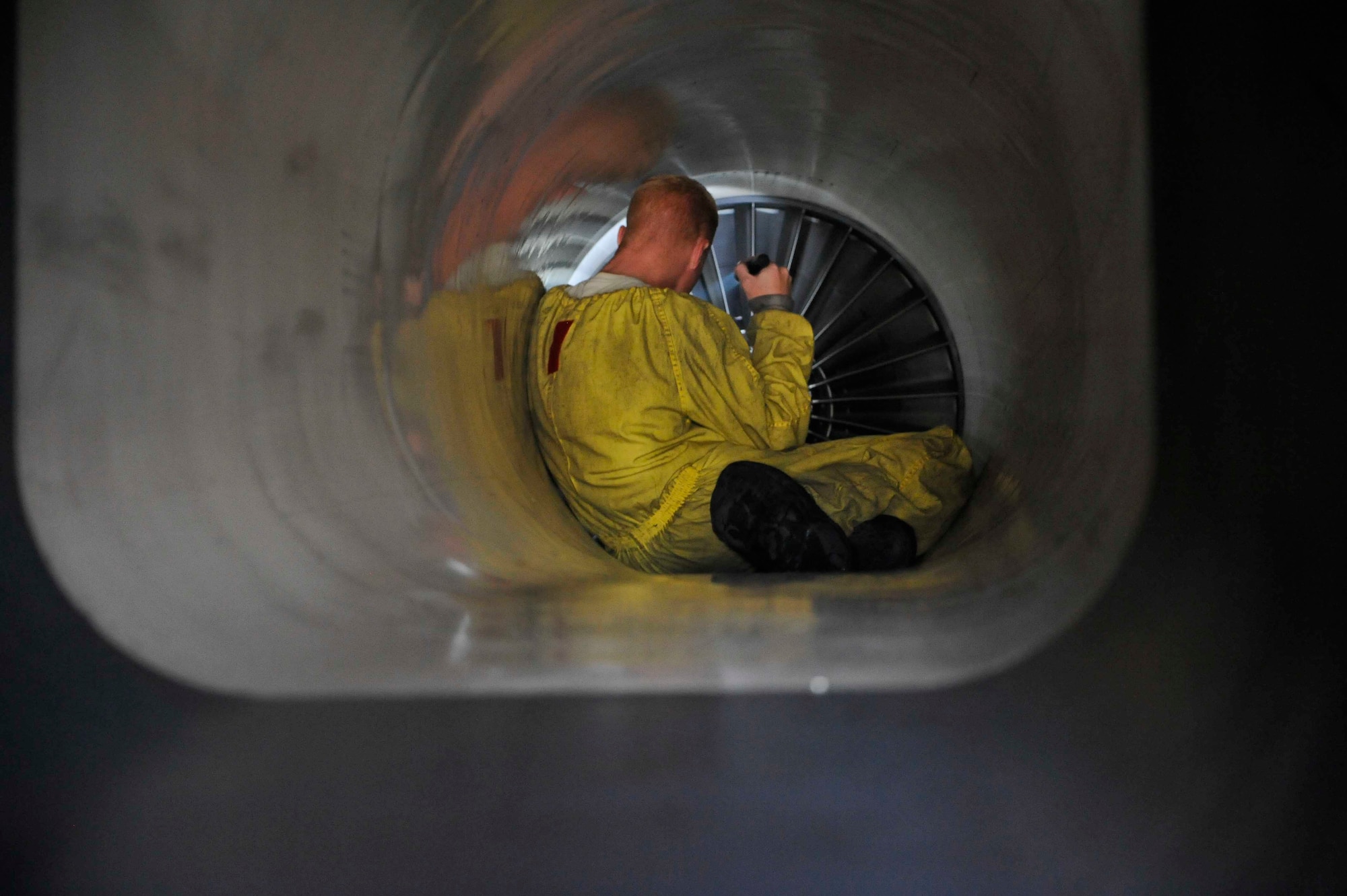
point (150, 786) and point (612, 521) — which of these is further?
point (612, 521)

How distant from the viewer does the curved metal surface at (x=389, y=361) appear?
24.5 inches

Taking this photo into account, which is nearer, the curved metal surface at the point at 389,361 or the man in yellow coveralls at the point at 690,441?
the curved metal surface at the point at 389,361

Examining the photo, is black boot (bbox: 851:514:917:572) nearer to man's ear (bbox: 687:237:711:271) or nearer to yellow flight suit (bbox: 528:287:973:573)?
yellow flight suit (bbox: 528:287:973:573)

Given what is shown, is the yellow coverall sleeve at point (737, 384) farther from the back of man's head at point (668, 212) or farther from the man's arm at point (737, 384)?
the back of man's head at point (668, 212)

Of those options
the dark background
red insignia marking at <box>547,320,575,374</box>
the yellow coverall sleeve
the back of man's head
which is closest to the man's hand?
the back of man's head

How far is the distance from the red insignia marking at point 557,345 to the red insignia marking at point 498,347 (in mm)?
104

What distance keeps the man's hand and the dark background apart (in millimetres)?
1239

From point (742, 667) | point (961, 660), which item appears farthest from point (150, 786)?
point (961, 660)

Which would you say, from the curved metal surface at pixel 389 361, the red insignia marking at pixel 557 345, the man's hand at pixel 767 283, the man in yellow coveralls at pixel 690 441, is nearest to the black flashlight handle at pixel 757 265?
the man's hand at pixel 767 283

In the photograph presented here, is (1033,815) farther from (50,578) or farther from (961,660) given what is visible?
(50,578)

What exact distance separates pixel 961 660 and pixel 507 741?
0.28 metres

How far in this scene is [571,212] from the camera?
1.83 metres

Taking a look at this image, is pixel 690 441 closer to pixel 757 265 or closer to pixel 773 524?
pixel 773 524

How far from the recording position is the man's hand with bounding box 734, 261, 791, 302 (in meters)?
1.84
